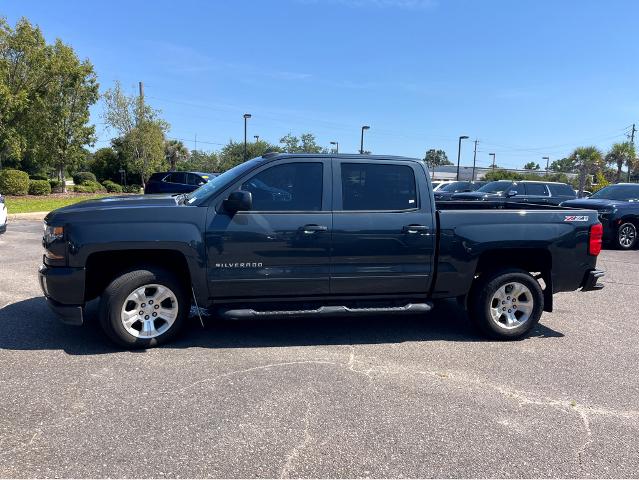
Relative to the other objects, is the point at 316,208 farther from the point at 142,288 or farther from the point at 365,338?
the point at 142,288

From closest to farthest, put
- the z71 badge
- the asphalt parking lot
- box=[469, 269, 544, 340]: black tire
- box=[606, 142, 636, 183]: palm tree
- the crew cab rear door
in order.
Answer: the asphalt parking lot
the crew cab rear door
box=[469, 269, 544, 340]: black tire
the z71 badge
box=[606, 142, 636, 183]: palm tree

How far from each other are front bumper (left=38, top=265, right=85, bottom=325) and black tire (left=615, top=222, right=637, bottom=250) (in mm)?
12580

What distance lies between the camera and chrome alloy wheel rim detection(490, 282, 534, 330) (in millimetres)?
5375

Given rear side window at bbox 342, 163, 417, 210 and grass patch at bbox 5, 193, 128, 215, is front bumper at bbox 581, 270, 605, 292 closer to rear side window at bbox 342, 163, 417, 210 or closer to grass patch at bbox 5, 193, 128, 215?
rear side window at bbox 342, 163, 417, 210

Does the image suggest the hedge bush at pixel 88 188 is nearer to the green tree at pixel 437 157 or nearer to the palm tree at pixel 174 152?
the palm tree at pixel 174 152

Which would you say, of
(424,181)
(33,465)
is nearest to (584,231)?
(424,181)

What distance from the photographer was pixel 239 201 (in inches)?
183

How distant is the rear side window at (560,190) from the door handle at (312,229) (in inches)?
606

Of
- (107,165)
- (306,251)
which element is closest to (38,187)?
(107,165)

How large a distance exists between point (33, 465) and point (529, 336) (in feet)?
15.8

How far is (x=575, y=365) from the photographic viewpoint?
15.4ft

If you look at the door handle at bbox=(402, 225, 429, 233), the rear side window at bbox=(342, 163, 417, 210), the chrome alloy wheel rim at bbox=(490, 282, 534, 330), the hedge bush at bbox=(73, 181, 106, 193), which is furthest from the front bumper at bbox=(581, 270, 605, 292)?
the hedge bush at bbox=(73, 181, 106, 193)

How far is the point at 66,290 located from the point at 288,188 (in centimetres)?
229

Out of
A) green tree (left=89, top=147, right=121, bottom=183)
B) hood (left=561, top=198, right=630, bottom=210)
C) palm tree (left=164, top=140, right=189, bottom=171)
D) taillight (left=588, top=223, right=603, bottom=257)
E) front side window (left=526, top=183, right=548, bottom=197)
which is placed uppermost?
palm tree (left=164, top=140, right=189, bottom=171)
